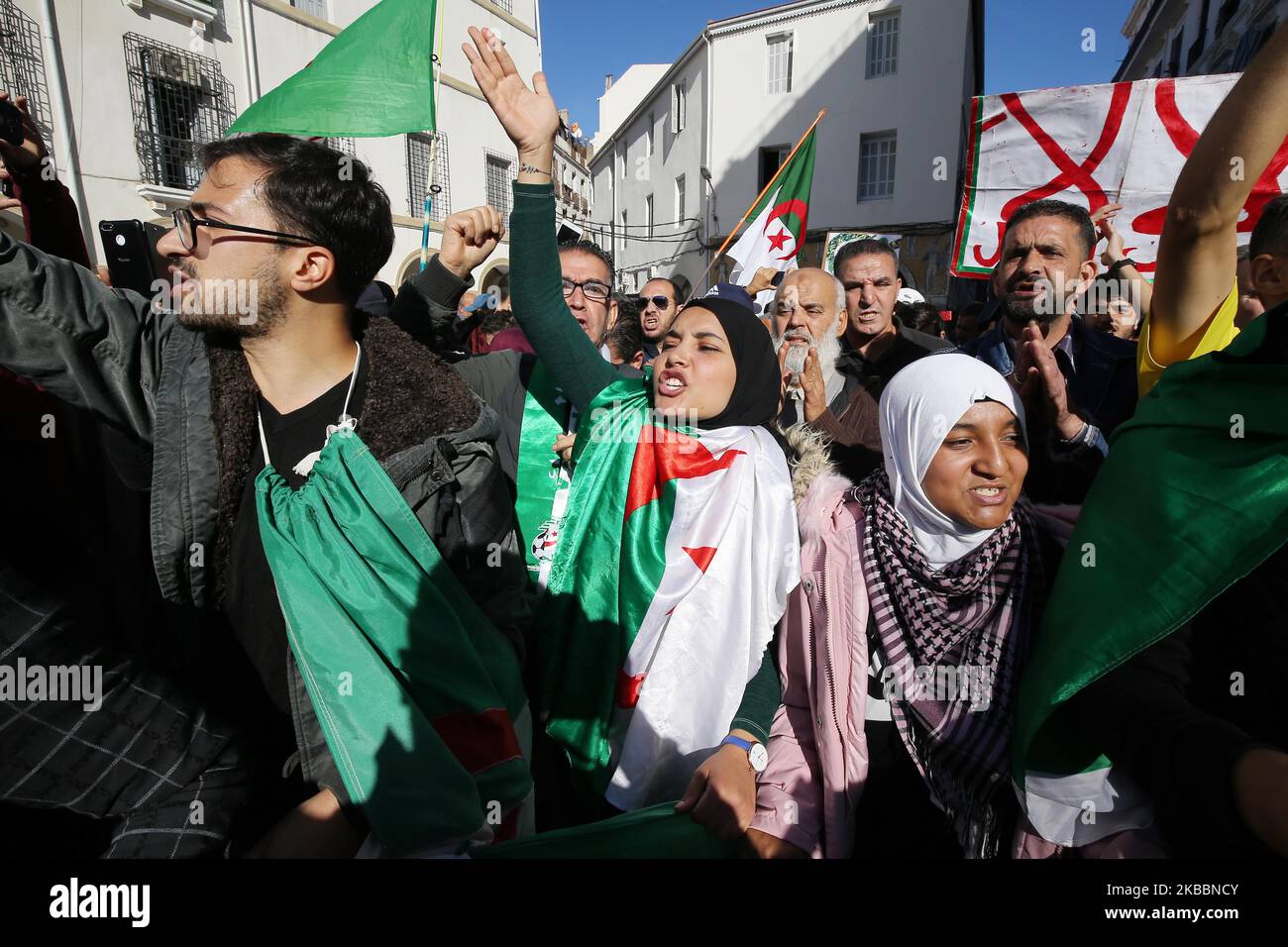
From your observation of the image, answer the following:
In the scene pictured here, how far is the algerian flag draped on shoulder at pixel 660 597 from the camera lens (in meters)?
1.75

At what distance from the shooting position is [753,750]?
1.69 meters

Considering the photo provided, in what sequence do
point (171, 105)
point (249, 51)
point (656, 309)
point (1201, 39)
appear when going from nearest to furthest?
point (656, 309), point (171, 105), point (249, 51), point (1201, 39)

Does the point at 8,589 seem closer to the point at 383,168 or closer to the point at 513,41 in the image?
the point at 383,168

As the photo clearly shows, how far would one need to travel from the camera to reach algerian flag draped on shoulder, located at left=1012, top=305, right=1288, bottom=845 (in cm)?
127

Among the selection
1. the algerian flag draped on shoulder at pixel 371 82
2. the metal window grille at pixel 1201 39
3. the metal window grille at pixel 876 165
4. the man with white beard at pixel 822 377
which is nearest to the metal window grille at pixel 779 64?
the metal window grille at pixel 876 165

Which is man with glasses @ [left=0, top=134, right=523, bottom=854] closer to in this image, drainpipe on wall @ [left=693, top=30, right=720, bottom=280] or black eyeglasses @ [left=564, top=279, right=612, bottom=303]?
black eyeglasses @ [left=564, top=279, right=612, bottom=303]

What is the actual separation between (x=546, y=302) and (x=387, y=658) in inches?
51.6

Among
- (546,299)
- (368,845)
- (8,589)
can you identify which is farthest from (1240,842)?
(8,589)

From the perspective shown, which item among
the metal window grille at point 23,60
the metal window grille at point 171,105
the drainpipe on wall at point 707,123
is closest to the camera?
the metal window grille at point 23,60

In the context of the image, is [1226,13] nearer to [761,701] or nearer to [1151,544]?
[1151,544]

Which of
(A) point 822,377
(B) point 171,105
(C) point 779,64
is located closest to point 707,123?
(C) point 779,64

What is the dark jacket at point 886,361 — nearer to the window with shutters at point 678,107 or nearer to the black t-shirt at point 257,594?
the black t-shirt at point 257,594

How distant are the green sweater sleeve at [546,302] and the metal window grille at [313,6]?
49.2 ft
